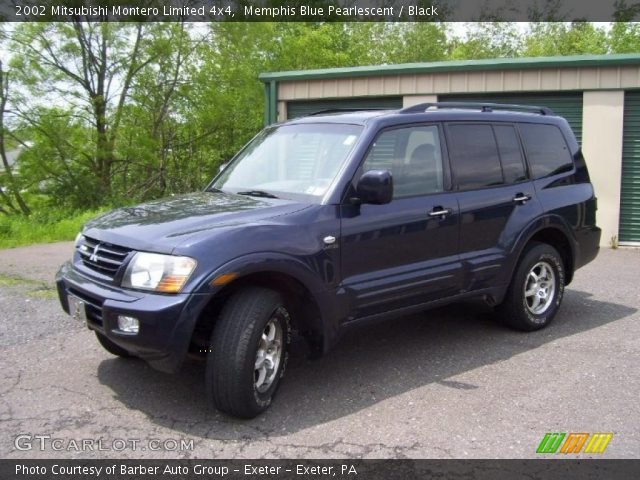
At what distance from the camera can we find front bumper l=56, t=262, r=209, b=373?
3656 mm

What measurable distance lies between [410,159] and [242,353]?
205 cm

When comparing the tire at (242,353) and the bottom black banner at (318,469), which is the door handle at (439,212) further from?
the bottom black banner at (318,469)

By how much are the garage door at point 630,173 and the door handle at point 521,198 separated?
6.17m

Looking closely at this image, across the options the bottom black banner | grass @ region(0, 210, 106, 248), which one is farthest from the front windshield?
grass @ region(0, 210, 106, 248)

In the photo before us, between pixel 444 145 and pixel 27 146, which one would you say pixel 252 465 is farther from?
pixel 27 146

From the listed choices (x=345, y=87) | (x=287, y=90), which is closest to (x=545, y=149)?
(x=345, y=87)

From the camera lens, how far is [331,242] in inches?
170

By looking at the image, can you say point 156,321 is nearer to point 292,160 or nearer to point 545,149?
point 292,160

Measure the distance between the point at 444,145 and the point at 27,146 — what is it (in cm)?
1620

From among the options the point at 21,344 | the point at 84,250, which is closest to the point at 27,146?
the point at 21,344

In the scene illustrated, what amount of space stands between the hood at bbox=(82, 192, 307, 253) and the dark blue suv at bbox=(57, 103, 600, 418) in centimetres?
2

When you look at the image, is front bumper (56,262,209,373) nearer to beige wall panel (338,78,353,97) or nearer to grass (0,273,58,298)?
grass (0,273,58,298)

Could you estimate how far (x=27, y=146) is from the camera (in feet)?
60.5

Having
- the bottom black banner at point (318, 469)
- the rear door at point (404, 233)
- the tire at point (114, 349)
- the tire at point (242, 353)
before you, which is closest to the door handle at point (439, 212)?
the rear door at point (404, 233)
